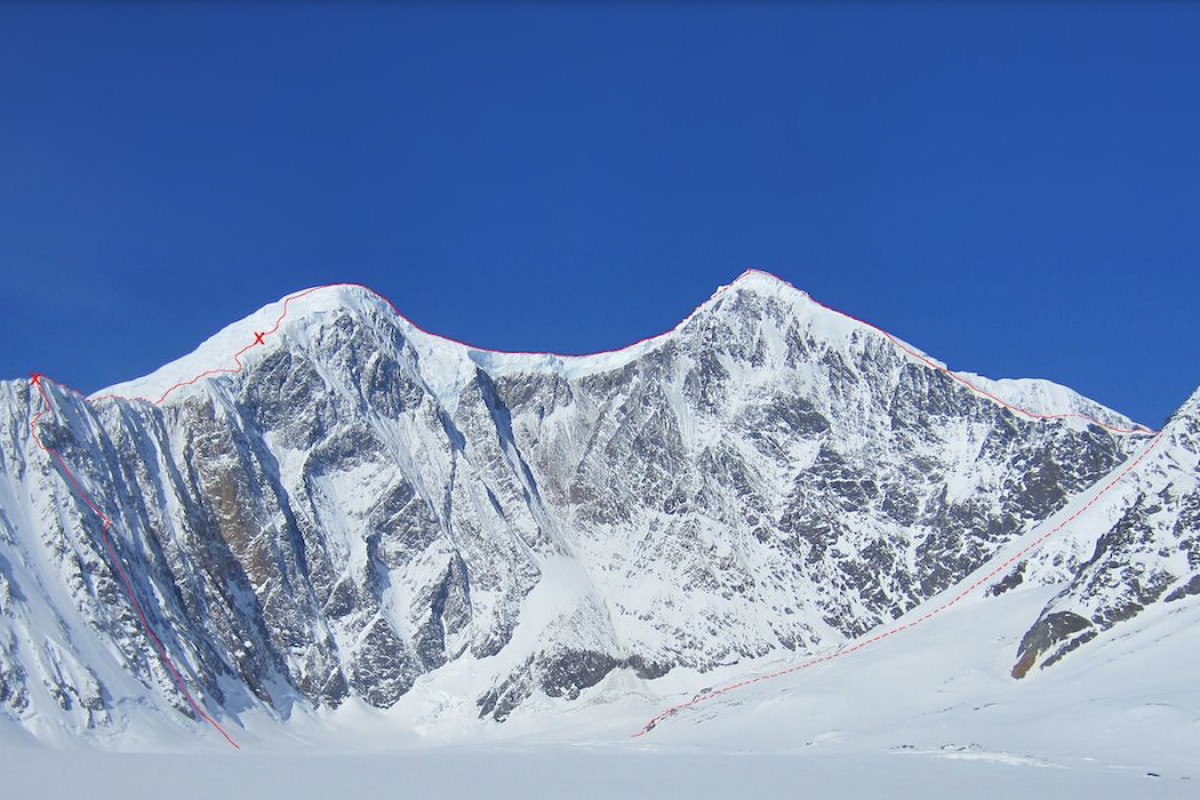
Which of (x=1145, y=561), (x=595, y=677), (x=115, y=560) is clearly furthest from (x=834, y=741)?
(x=115, y=560)

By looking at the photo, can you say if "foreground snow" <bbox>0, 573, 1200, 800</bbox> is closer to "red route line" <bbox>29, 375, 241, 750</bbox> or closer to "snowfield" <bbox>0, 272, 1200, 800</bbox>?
"snowfield" <bbox>0, 272, 1200, 800</bbox>

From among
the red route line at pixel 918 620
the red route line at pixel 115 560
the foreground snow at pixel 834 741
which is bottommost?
the foreground snow at pixel 834 741

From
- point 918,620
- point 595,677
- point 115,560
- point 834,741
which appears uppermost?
point 115,560

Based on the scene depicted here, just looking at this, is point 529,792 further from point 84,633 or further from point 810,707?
point 84,633

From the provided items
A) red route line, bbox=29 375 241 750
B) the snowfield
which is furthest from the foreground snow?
red route line, bbox=29 375 241 750

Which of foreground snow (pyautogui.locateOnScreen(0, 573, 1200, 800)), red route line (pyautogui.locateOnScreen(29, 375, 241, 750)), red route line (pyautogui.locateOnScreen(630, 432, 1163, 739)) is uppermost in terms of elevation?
red route line (pyautogui.locateOnScreen(29, 375, 241, 750))

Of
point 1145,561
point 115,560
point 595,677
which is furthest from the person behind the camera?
point 595,677

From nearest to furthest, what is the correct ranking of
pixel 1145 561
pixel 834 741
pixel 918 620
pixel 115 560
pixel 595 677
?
pixel 834 741, pixel 1145 561, pixel 115 560, pixel 918 620, pixel 595 677

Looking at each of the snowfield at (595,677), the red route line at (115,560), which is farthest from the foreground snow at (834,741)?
the red route line at (115,560)

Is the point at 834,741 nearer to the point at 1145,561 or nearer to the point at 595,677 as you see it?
the point at 1145,561

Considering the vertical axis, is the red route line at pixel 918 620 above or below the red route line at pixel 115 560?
below

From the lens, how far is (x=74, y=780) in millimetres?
67812

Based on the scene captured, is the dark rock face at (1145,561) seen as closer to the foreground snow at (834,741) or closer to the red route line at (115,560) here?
the foreground snow at (834,741)

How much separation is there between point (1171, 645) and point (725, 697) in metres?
62.5
